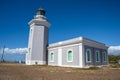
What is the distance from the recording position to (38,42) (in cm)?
2581

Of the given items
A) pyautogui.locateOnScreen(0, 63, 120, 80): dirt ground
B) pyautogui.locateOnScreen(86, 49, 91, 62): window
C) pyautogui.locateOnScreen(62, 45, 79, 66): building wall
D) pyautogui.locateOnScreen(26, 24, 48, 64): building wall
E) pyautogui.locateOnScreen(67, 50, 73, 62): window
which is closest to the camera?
pyautogui.locateOnScreen(0, 63, 120, 80): dirt ground

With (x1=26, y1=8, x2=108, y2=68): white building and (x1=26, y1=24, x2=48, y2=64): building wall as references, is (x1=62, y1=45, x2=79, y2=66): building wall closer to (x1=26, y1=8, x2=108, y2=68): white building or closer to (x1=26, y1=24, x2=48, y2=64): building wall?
(x1=26, y1=8, x2=108, y2=68): white building

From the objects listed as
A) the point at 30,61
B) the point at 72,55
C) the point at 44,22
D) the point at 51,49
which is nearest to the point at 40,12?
the point at 44,22

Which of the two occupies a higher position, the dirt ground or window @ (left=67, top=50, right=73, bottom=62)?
window @ (left=67, top=50, right=73, bottom=62)

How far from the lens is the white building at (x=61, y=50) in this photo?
787 inches

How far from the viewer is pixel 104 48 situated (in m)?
26.3

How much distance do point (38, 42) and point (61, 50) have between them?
531 cm

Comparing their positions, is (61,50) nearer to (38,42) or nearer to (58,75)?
(38,42)

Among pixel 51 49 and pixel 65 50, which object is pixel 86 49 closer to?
pixel 65 50

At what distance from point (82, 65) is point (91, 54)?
345 cm

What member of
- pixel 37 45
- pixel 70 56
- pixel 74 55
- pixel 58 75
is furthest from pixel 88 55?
pixel 58 75

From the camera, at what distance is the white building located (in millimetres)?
20000

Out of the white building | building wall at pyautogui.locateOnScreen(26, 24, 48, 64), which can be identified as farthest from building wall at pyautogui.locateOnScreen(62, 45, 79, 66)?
building wall at pyautogui.locateOnScreen(26, 24, 48, 64)

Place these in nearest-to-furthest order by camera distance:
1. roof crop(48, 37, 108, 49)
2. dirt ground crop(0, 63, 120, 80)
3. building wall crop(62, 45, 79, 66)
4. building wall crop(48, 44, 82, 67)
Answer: dirt ground crop(0, 63, 120, 80) < roof crop(48, 37, 108, 49) < building wall crop(62, 45, 79, 66) < building wall crop(48, 44, 82, 67)
